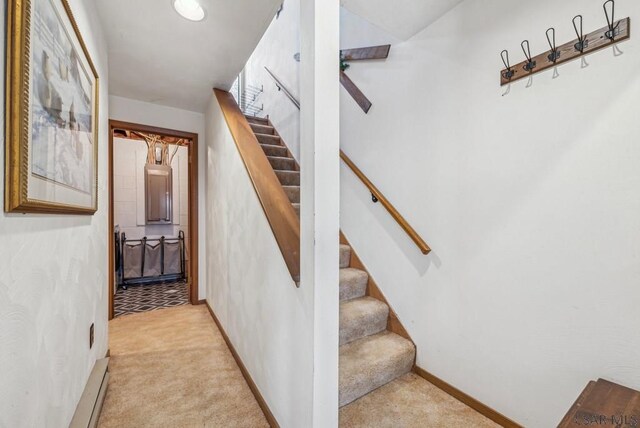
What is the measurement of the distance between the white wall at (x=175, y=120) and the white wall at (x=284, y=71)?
98 centimetres

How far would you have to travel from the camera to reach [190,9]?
1688 millimetres

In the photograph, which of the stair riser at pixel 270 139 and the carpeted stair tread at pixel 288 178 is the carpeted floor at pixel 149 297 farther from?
the stair riser at pixel 270 139

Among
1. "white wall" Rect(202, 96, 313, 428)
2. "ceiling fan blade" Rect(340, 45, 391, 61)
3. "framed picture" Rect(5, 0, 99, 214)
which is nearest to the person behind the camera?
"framed picture" Rect(5, 0, 99, 214)

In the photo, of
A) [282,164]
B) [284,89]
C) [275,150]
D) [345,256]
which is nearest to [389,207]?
[345,256]

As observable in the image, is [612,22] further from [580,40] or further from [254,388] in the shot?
[254,388]

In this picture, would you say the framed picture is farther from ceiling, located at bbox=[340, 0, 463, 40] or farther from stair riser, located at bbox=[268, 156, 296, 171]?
stair riser, located at bbox=[268, 156, 296, 171]

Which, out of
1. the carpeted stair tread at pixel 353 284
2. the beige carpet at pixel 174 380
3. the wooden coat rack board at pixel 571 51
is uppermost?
the wooden coat rack board at pixel 571 51

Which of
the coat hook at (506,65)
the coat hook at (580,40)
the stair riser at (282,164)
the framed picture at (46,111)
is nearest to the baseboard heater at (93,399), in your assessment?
the framed picture at (46,111)

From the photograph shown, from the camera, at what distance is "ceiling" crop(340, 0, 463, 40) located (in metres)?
1.67

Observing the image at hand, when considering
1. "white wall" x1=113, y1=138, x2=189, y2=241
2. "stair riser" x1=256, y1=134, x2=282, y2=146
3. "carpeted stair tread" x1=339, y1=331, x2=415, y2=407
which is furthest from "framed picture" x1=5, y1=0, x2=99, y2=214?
"white wall" x1=113, y1=138, x2=189, y2=241

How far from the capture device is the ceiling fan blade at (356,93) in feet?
7.70

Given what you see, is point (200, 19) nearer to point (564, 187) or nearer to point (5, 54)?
point (5, 54)

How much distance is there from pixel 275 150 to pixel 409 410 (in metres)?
2.77

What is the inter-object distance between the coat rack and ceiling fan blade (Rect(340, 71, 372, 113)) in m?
1.04
